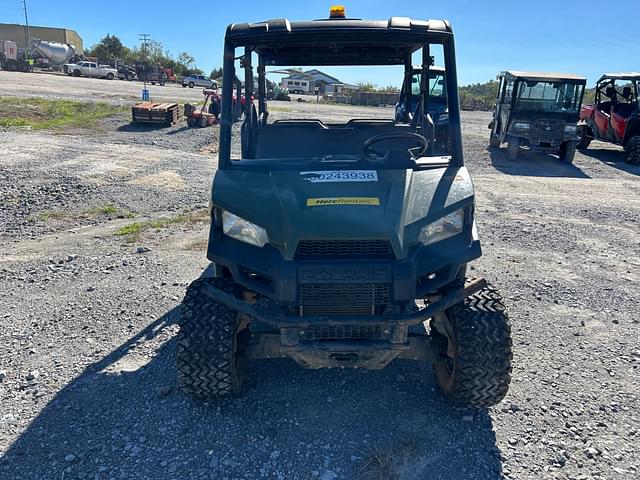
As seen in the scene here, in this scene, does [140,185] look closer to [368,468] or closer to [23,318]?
[23,318]

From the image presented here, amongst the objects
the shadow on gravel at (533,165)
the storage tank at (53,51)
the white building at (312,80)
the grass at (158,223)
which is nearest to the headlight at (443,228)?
the white building at (312,80)

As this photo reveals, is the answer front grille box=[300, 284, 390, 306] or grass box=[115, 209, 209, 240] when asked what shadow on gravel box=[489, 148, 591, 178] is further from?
front grille box=[300, 284, 390, 306]

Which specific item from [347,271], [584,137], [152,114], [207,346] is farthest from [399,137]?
[584,137]

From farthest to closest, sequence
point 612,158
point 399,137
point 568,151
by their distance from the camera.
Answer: point 612,158, point 568,151, point 399,137

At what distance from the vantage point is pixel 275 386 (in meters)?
3.33

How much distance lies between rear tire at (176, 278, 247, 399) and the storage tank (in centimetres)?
5573

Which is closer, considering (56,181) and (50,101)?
(56,181)

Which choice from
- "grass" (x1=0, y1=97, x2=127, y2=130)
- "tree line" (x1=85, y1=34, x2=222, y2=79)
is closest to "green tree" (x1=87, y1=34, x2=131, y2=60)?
"tree line" (x1=85, y1=34, x2=222, y2=79)

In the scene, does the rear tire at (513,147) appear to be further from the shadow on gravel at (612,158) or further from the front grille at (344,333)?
the front grille at (344,333)

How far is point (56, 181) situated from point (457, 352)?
806cm

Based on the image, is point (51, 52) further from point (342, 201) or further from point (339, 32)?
point (342, 201)

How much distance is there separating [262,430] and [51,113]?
18.6m

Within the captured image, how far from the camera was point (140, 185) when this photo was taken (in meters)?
9.04

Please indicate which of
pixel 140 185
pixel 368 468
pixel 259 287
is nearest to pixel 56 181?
pixel 140 185
